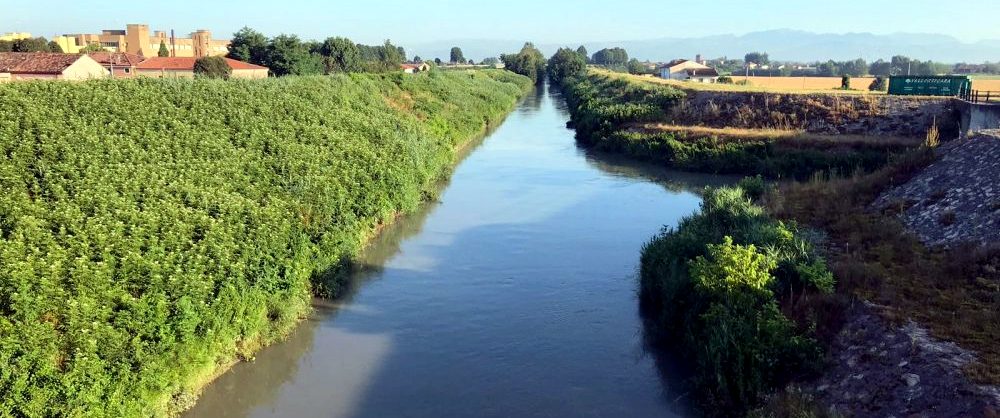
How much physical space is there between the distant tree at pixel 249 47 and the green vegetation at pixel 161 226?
1814 inches

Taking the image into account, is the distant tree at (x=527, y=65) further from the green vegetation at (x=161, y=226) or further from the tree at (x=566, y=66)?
the green vegetation at (x=161, y=226)

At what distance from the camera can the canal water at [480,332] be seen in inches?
463

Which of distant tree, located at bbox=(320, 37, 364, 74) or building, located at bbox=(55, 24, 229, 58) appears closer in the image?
distant tree, located at bbox=(320, 37, 364, 74)

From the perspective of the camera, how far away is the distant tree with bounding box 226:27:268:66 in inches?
2736

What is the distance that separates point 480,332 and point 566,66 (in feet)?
383

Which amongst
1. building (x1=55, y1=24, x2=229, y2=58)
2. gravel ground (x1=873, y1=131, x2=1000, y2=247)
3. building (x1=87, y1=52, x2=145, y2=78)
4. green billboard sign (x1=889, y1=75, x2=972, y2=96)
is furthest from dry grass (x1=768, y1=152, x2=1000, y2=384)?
building (x1=55, y1=24, x2=229, y2=58)

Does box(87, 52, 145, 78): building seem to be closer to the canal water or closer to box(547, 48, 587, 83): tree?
the canal water

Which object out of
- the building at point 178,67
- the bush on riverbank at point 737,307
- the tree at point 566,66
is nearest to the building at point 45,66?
the building at point 178,67

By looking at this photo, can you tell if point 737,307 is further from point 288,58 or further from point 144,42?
point 144,42

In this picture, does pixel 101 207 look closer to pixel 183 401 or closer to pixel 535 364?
pixel 183 401

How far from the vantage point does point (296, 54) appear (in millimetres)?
64750

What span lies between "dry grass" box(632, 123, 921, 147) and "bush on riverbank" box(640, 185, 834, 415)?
2084 cm

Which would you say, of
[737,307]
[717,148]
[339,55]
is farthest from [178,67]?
[737,307]

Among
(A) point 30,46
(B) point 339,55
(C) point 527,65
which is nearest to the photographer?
(A) point 30,46
